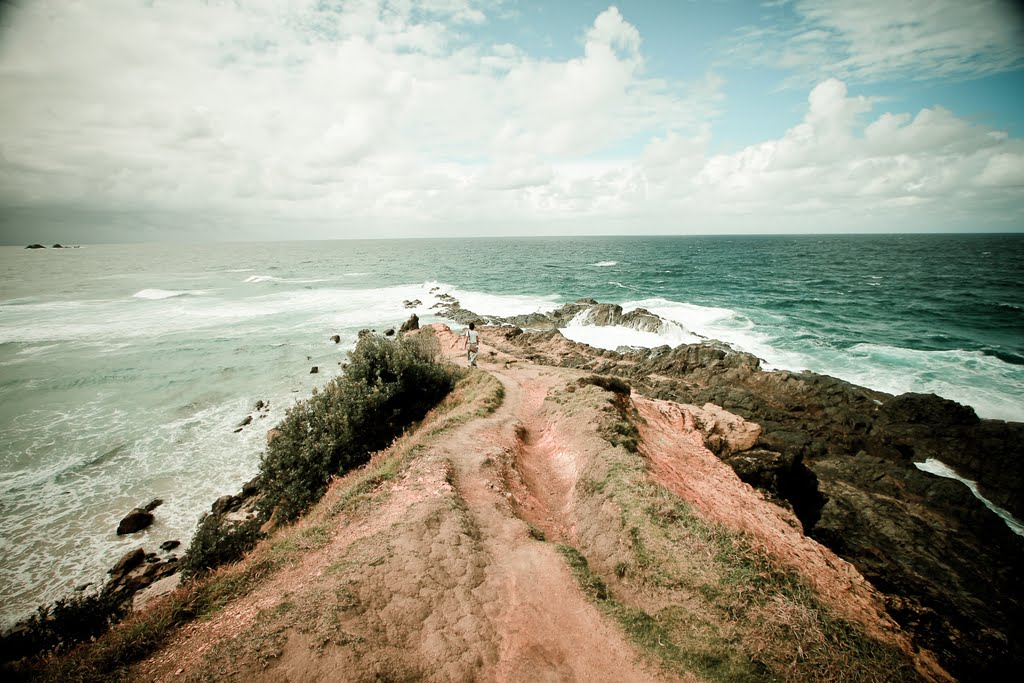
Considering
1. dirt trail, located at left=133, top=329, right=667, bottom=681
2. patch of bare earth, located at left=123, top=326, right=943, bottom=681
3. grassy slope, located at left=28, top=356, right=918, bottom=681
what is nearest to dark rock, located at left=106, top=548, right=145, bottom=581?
grassy slope, located at left=28, top=356, right=918, bottom=681

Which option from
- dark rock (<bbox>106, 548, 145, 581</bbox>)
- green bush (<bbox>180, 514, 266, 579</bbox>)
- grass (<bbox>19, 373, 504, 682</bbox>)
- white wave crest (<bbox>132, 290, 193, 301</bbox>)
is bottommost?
dark rock (<bbox>106, 548, 145, 581</bbox>)

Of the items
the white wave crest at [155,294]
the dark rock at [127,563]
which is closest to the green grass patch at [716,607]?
the dark rock at [127,563]

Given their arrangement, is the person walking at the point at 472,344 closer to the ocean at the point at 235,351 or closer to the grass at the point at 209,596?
the grass at the point at 209,596

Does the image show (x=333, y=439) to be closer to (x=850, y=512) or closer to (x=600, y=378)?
Answer: (x=600, y=378)

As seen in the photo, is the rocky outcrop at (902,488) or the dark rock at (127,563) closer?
the rocky outcrop at (902,488)

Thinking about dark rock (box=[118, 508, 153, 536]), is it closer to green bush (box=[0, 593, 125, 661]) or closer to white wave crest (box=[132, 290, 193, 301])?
green bush (box=[0, 593, 125, 661])
